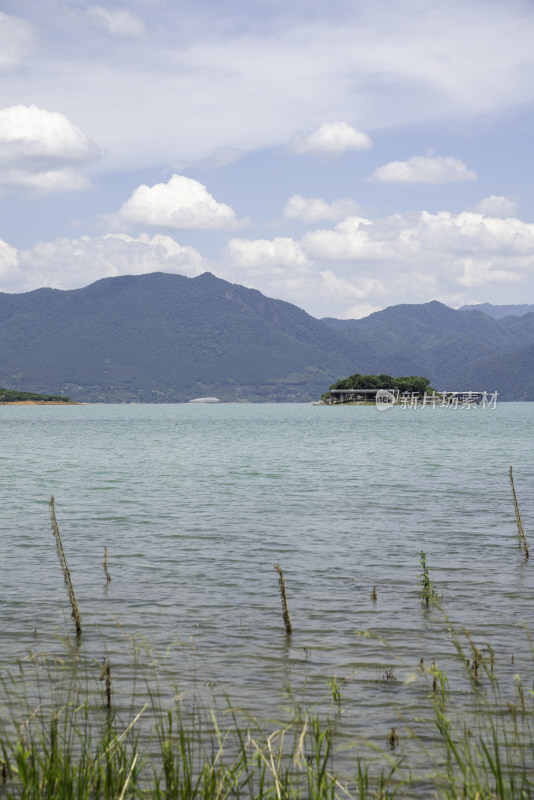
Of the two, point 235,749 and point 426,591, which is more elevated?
point 426,591

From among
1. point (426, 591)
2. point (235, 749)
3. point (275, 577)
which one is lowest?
point (275, 577)

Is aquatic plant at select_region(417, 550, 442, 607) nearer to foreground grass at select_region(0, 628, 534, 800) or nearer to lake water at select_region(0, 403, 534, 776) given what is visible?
lake water at select_region(0, 403, 534, 776)

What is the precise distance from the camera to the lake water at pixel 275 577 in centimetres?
1245

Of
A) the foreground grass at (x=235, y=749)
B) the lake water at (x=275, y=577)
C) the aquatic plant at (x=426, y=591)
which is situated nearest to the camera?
the foreground grass at (x=235, y=749)

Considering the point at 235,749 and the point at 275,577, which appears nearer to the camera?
the point at 235,749

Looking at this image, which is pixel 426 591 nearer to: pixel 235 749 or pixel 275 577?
pixel 275 577

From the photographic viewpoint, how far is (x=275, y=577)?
19203 mm

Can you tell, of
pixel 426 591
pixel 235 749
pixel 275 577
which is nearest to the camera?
pixel 235 749

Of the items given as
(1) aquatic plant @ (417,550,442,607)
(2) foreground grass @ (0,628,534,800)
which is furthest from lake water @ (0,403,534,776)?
(2) foreground grass @ (0,628,534,800)

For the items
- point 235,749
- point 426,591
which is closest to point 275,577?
point 426,591

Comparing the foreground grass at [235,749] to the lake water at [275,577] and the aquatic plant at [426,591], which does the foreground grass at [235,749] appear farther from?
the aquatic plant at [426,591]

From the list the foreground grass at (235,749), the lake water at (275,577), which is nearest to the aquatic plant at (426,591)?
the lake water at (275,577)

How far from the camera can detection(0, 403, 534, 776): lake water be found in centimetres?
1245

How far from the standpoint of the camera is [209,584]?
60.3ft
